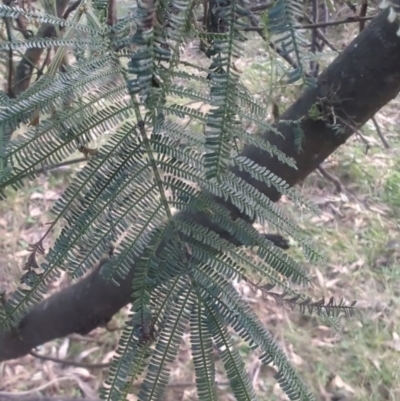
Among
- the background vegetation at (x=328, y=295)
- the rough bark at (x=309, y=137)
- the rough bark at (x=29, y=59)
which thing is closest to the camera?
the rough bark at (x=309, y=137)

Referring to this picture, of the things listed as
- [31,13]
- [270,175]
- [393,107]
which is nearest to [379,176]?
[393,107]

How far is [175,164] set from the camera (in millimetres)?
606

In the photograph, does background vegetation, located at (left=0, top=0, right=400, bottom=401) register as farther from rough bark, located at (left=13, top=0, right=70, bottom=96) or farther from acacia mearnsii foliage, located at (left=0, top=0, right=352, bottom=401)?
acacia mearnsii foliage, located at (left=0, top=0, right=352, bottom=401)

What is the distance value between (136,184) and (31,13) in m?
0.28

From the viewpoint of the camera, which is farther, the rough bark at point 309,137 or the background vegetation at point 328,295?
the background vegetation at point 328,295

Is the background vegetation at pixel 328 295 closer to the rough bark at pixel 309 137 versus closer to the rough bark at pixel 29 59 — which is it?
the rough bark at pixel 309 137

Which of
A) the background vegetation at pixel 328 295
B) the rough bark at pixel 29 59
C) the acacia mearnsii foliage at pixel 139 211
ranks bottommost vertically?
the background vegetation at pixel 328 295

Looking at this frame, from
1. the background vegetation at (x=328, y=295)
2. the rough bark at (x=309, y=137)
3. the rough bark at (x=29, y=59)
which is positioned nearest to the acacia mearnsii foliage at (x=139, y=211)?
the rough bark at (x=309, y=137)

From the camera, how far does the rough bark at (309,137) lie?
3.15 feet

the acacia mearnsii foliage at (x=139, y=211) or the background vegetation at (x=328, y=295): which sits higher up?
the acacia mearnsii foliage at (x=139, y=211)

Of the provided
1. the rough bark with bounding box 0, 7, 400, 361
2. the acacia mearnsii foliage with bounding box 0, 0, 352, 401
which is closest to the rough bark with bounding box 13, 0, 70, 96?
the rough bark with bounding box 0, 7, 400, 361

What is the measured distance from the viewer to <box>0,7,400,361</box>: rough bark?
0.96m

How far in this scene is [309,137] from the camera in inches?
42.7

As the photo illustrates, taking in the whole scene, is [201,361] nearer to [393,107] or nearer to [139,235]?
[139,235]
